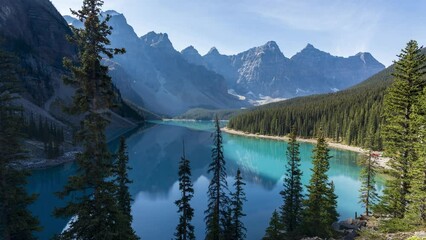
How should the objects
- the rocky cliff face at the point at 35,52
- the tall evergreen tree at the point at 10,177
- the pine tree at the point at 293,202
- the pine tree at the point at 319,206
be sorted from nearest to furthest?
the tall evergreen tree at the point at 10,177 < the pine tree at the point at 319,206 < the pine tree at the point at 293,202 < the rocky cliff face at the point at 35,52

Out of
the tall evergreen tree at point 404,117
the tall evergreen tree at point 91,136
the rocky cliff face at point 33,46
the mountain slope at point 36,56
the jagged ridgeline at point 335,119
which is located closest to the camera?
the tall evergreen tree at point 91,136

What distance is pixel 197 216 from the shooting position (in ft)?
160

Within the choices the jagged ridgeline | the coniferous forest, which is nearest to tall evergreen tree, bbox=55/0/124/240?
the coniferous forest

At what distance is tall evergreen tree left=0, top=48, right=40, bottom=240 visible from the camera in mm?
19969

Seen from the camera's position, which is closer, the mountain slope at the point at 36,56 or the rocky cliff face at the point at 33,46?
the mountain slope at the point at 36,56

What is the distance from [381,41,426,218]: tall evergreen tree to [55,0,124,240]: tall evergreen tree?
23238 millimetres

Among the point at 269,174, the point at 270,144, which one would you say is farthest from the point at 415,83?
the point at 270,144

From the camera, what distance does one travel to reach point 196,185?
7112cm

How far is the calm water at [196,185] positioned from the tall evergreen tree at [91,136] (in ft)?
92.9

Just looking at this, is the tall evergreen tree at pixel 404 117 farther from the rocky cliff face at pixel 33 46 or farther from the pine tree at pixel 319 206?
the rocky cliff face at pixel 33 46

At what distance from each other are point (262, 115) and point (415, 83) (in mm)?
164870

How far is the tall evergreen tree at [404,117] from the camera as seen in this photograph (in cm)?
2544

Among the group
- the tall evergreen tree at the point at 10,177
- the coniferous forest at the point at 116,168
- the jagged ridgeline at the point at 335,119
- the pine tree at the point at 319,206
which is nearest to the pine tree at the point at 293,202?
the coniferous forest at the point at 116,168

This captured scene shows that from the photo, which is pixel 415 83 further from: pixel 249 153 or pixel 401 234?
pixel 249 153
